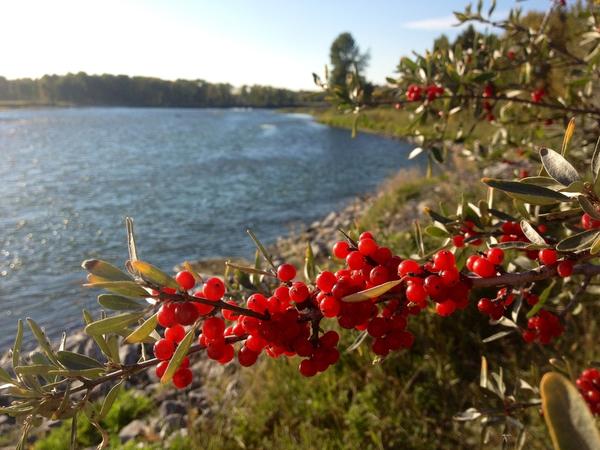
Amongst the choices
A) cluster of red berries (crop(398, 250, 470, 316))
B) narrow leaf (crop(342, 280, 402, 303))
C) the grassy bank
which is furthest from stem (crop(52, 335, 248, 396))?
the grassy bank

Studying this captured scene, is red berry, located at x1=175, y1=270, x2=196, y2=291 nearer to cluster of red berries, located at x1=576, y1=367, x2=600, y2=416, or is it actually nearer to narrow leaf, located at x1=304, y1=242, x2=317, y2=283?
narrow leaf, located at x1=304, y1=242, x2=317, y2=283

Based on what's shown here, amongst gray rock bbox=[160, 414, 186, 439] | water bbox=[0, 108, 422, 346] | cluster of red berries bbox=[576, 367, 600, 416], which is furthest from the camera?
water bbox=[0, 108, 422, 346]

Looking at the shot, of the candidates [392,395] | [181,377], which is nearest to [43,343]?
[181,377]

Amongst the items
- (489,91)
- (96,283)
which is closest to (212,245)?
(489,91)

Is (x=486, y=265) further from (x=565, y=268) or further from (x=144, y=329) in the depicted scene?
(x=144, y=329)

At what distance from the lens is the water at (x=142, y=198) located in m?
8.01

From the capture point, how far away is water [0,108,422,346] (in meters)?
8.01

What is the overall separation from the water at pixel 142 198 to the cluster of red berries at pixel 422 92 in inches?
232

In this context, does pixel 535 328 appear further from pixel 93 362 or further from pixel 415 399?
pixel 415 399

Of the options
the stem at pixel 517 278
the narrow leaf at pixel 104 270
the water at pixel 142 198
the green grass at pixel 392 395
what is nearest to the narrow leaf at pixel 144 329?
the narrow leaf at pixel 104 270

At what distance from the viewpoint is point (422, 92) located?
275cm

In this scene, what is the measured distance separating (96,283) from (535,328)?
169 centimetres

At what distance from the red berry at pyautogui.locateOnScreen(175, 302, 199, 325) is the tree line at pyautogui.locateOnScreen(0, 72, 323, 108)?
5401 centimetres

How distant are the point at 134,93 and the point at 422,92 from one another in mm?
81591
